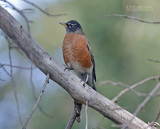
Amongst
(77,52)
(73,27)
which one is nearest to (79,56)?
(77,52)

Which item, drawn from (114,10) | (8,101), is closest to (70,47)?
(114,10)

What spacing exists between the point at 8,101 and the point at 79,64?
271 centimetres

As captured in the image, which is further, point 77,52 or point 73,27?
point 73,27

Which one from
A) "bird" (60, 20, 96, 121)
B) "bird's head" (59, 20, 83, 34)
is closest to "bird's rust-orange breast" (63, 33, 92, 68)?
"bird" (60, 20, 96, 121)

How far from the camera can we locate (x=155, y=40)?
528cm

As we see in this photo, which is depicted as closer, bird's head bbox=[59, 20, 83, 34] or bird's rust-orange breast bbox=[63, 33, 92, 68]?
bird's rust-orange breast bbox=[63, 33, 92, 68]

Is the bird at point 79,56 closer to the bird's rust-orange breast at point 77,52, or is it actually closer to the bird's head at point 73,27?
the bird's rust-orange breast at point 77,52

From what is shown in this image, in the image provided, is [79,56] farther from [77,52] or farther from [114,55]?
[114,55]

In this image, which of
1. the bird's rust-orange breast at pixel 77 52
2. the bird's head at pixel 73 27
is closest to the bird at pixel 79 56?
the bird's rust-orange breast at pixel 77 52

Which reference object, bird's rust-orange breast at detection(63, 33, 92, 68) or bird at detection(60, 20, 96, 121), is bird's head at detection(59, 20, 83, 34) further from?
bird's rust-orange breast at detection(63, 33, 92, 68)

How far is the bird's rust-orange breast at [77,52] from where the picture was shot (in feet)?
15.6

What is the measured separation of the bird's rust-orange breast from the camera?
15.6 feet

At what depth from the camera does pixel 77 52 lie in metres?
4.75

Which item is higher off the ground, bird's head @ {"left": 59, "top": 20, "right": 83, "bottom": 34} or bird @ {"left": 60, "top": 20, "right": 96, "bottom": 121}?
bird's head @ {"left": 59, "top": 20, "right": 83, "bottom": 34}
